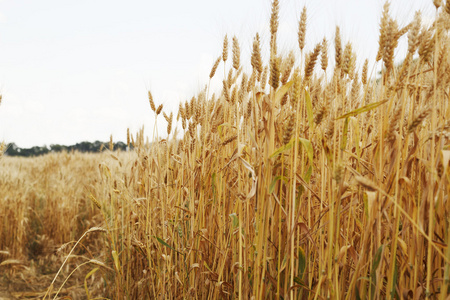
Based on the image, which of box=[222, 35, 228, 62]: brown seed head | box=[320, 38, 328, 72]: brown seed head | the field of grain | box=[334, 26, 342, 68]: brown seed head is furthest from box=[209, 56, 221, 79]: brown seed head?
box=[334, 26, 342, 68]: brown seed head

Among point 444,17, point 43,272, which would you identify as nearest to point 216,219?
point 444,17

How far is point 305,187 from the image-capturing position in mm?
1052

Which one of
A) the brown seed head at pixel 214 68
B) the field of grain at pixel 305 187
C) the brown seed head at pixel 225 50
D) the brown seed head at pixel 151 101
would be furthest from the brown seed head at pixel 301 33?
the brown seed head at pixel 151 101

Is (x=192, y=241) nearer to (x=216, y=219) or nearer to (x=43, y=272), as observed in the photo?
(x=216, y=219)

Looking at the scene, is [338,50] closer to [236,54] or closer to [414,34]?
[414,34]

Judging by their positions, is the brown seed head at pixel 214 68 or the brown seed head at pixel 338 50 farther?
the brown seed head at pixel 214 68

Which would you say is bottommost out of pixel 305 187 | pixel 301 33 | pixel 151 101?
pixel 305 187

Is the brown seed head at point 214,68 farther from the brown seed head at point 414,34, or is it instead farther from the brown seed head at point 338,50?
the brown seed head at point 414,34

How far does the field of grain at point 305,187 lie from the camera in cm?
88

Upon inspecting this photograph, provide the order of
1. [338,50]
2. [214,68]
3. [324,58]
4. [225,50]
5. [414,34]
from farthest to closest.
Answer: [214,68], [225,50], [324,58], [338,50], [414,34]

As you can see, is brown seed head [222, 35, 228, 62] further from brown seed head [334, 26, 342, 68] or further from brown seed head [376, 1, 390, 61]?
brown seed head [376, 1, 390, 61]

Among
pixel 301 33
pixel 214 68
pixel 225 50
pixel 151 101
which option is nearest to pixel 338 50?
pixel 301 33

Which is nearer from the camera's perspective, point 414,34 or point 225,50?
point 414,34

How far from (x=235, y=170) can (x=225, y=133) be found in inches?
11.8
